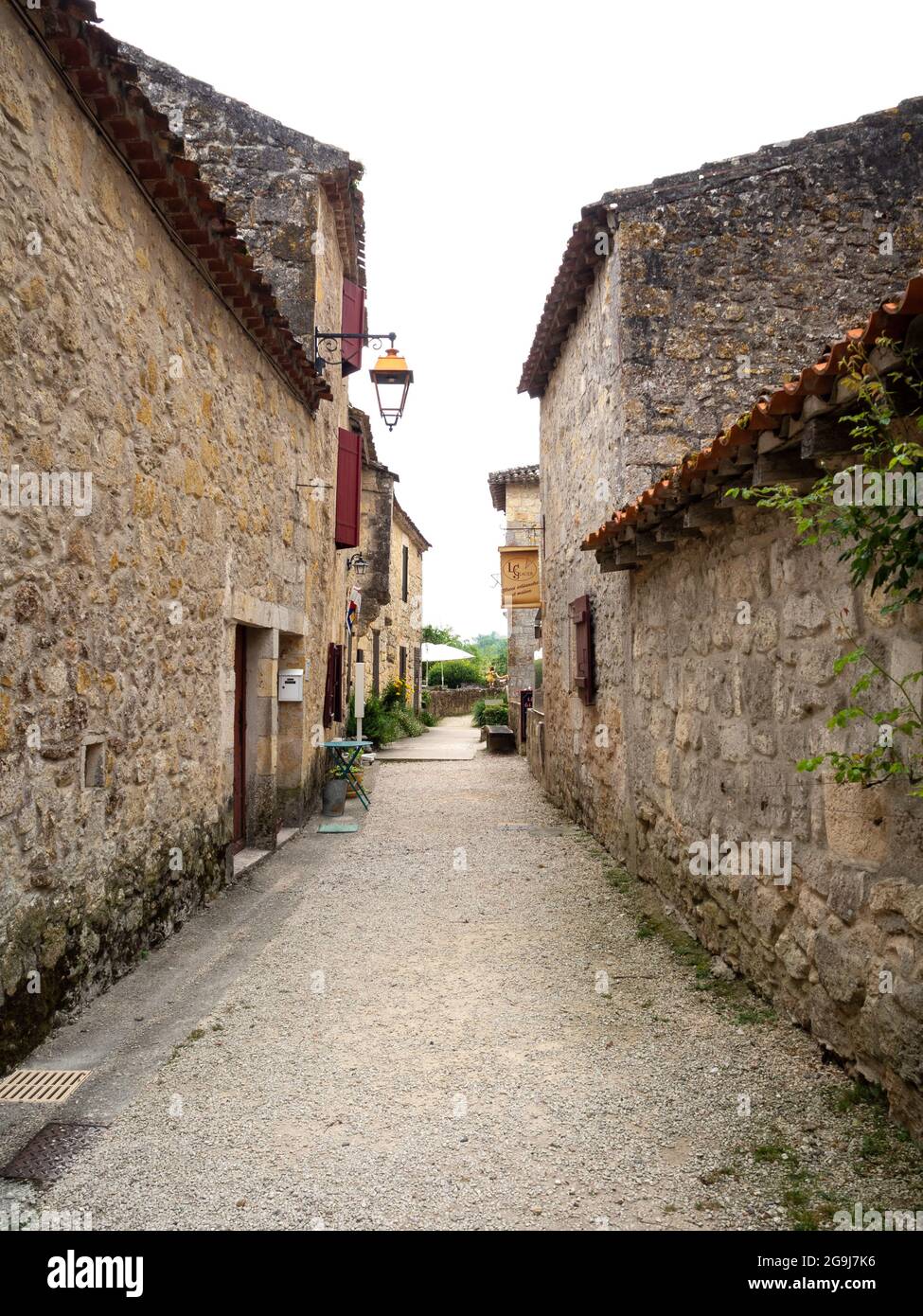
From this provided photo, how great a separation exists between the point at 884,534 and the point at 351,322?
9.04 meters

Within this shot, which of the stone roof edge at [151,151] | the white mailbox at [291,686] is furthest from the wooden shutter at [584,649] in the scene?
the stone roof edge at [151,151]

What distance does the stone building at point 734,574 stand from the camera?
9.89 feet

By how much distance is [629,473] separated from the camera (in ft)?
21.8

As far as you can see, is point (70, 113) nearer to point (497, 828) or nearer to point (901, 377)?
point (901, 377)

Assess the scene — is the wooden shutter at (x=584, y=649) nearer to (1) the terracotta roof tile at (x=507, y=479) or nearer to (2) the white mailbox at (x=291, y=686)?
(2) the white mailbox at (x=291, y=686)

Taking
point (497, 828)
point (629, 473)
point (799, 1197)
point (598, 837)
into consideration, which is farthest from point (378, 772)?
point (799, 1197)

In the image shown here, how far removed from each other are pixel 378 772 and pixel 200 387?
330 inches

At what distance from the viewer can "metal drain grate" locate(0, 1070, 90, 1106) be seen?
3016 mm

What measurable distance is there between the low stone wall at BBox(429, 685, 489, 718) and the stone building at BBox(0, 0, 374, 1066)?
2136 centimetres

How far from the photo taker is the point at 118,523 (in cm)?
423

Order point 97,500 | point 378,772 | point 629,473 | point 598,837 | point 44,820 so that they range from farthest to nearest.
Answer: point 378,772, point 598,837, point 629,473, point 97,500, point 44,820

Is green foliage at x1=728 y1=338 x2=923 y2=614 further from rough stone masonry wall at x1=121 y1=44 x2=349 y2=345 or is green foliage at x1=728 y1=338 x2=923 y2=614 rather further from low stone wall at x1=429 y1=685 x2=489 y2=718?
low stone wall at x1=429 y1=685 x2=489 y2=718

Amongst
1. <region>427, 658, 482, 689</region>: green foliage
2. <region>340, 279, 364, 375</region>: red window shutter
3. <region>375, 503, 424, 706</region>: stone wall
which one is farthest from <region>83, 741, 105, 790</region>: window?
<region>427, 658, 482, 689</region>: green foliage

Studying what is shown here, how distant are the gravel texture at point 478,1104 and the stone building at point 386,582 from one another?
9717 millimetres
